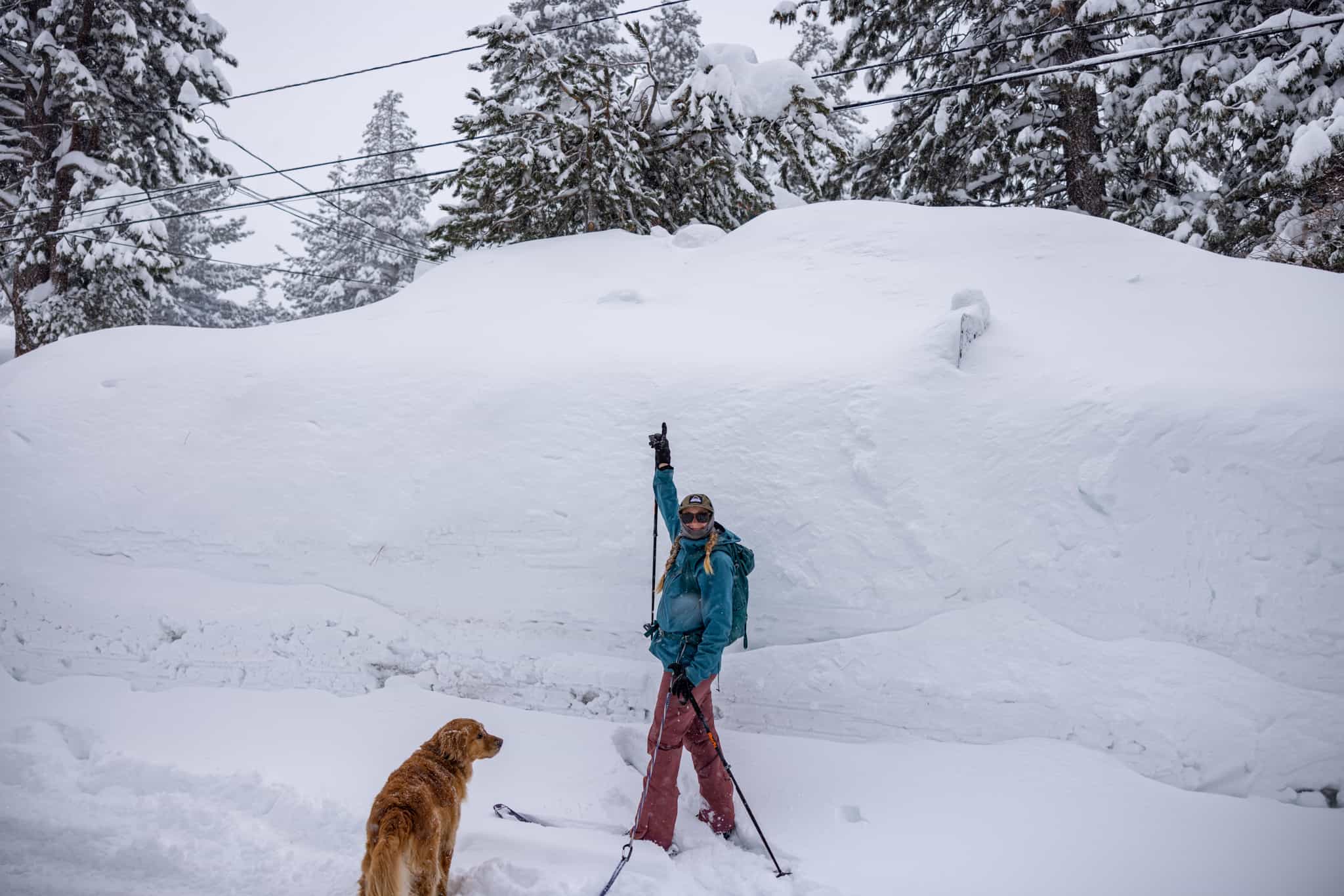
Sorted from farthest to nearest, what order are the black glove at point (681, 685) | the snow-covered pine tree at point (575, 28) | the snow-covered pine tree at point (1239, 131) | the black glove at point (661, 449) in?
the snow-covered pine tree at point (575, 28)
the snow-covered pine tree at point (1239, 131)
the black glove at point (661, 449)
the black glove at point (681, 685)

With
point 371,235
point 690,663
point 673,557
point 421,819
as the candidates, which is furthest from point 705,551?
point 371,235

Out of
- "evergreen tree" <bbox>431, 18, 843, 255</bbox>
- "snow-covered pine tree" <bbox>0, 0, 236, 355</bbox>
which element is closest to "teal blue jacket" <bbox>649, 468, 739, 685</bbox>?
"evergreen tree" <bbox>431, 18, 843, 255</bbox>

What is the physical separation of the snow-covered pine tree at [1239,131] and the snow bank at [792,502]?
2826 millimetres

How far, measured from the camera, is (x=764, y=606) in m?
4.77

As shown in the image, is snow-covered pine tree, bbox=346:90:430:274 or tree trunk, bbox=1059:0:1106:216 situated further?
snow-covered pine tree, bbox=346:90:430:274

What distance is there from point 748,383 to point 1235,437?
3.37 meters

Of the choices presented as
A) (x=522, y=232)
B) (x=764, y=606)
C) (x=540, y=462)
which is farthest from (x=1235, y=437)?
(x=522, y=232)

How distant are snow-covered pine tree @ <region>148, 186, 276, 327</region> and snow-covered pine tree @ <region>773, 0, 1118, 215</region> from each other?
2203 centimetres

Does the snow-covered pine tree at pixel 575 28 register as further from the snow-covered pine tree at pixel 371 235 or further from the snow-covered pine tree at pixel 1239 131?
the snow-covered pine tree at pixel 1239 131

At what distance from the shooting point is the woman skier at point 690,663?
3.51 m

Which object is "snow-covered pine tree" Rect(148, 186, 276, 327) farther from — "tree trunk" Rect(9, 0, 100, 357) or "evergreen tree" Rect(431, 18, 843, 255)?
"evergreen tree" Rect(431, 18, 843, 255)

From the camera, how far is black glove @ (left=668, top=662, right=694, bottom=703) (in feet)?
11.2

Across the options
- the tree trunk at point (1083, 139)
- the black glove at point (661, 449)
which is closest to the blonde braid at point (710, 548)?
the black glove at point (661, 449)

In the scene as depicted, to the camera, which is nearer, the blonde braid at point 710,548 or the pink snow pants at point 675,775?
the pink snow pants at point 675,775
